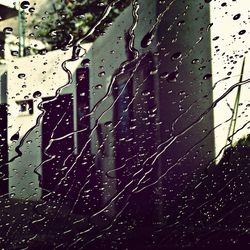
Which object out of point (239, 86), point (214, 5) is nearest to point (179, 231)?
point (239, 86)

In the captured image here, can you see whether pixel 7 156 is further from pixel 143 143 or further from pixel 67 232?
pixel 143 143

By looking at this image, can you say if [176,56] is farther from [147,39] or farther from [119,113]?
[119,113]

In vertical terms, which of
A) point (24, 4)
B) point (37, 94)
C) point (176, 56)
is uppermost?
point (24, 4)

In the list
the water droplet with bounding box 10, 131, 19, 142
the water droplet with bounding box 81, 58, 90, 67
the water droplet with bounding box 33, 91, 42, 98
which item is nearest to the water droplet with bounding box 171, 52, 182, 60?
the water droplet with bounding box 81, 58, 90, 67

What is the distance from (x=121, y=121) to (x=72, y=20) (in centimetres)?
32

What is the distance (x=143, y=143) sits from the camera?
1337 mm

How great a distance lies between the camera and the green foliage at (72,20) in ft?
3.95

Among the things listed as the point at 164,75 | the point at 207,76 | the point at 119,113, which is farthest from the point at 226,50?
the point at 119,113

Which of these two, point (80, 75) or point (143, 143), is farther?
point (143, 143)

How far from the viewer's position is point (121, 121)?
4.25 feet

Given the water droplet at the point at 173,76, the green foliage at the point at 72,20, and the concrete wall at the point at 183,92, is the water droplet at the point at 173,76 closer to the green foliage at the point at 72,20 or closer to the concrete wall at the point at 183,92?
the concrete wall at the point at 183,92

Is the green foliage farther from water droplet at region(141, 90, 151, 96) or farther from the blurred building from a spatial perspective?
water droplet at region(141, 90, 151, 96)

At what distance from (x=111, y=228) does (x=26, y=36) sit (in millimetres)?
622

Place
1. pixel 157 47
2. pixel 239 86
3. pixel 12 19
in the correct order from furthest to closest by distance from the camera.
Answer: pixel 239 86 → pixel 157 47 → pixel 12 19
